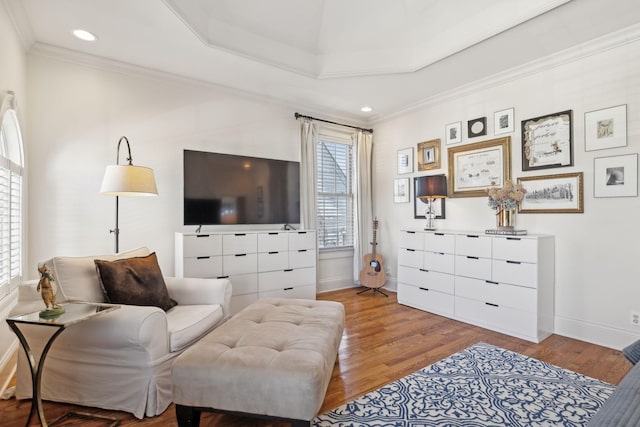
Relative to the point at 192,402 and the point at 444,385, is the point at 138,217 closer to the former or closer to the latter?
the point at 192,402

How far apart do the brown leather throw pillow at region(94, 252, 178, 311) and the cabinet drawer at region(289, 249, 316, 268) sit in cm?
164

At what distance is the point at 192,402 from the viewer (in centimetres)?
149

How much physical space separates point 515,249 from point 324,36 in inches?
109

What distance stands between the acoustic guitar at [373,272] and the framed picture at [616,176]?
8.13 feet

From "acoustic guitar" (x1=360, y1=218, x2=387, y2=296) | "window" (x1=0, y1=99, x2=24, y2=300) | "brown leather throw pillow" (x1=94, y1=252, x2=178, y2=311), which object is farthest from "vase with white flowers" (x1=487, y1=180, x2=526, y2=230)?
"window" (x1=0, y1=99, x2=24, y2=300)

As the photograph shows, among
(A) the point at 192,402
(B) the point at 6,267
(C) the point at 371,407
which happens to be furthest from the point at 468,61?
(B) the point at 6,267

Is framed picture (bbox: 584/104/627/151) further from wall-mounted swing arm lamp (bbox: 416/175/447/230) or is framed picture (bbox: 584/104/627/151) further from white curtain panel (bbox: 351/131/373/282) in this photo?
white curtain panel (bbox: 351/131/373/282)

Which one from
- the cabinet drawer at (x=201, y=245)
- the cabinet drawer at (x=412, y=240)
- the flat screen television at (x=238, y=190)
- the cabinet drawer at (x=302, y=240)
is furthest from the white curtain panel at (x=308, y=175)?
the cabinet drawer at (x=201, y=245)

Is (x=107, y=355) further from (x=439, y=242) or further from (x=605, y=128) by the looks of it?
(x=605, y=128)

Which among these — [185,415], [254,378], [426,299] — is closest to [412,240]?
[426,299]

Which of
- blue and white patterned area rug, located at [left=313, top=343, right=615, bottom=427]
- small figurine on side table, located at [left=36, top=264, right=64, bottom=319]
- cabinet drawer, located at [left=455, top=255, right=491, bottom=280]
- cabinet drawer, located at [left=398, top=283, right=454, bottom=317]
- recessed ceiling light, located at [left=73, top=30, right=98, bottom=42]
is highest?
recessed ceiling light, located at [left=73, top=30, right=98, bottom=42]

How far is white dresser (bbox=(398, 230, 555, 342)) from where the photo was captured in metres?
2.85

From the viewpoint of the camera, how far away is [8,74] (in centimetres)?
232

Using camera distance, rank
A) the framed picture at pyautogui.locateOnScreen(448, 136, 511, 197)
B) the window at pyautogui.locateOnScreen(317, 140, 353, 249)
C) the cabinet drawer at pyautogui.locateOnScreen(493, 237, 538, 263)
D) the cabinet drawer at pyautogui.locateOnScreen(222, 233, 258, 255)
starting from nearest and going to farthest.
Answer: the cabinet drawer at pyautogui.locateOnScreen(493, 237, 538, 263), the cabinet drawer at pyautogui.locateOnScreen(222, 233, 258, 255), the framed picture at pyautogui.locateOnScreen(448, 136, 511, 197), the window at pyautogui.locateOnScreen(317, 140, 353, 249)
